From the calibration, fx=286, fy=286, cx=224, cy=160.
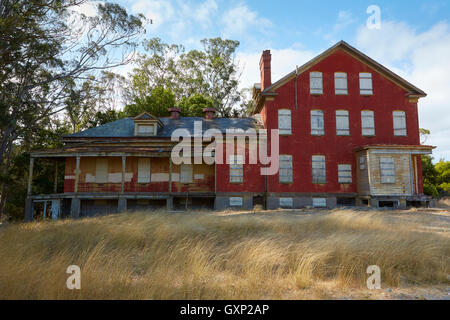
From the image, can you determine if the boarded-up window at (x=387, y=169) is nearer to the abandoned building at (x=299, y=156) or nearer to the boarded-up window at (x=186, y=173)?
the abandoned building at (x=299, y=156)

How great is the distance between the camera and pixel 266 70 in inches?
812

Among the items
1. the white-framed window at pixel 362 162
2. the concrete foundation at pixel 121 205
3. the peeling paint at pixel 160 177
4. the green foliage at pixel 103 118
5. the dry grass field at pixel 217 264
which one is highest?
the green foliage at pixel 103 118

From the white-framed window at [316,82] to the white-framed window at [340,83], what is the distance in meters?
1.05

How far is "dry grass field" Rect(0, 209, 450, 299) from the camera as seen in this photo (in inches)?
179

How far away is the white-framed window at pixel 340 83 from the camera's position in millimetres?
19781

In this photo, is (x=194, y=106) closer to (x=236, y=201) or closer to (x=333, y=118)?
(x=236, y=201)

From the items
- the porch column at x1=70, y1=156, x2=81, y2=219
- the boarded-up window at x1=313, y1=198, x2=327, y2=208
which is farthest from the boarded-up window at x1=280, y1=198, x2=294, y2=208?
the porch column at x1=70, y1=156, x2=81, y2=219

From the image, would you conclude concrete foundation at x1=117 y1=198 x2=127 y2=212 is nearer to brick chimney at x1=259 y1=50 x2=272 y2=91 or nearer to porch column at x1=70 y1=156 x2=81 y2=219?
porch column at x1=70 y1=156 x2=81 y2=219

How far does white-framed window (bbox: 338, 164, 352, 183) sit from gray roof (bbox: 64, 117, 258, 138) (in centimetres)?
647

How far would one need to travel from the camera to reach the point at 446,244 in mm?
7023

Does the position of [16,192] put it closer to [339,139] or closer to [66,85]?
[66,85]

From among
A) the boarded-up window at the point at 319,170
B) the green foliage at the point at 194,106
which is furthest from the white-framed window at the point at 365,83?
the green foliage at the point at 194,106

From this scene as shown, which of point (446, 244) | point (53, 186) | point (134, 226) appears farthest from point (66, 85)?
point (446, 244)
